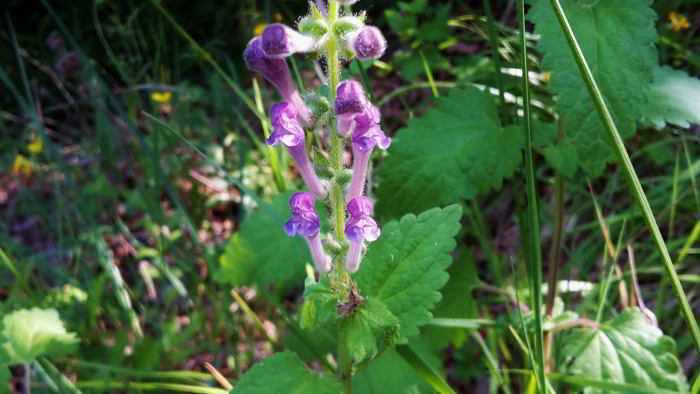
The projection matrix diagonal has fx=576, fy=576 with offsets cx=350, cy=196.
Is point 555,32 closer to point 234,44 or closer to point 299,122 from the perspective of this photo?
point 299,122

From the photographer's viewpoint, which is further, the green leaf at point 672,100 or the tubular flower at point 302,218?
the green leaf at point 672,100

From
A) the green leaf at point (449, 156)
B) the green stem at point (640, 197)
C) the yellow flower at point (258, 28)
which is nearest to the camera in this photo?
the green stem at point (640, 197)

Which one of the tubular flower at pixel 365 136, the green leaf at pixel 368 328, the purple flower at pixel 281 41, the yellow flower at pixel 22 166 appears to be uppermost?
the yellow flower at pixel 22 166

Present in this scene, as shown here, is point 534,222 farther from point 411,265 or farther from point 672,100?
point 672,100

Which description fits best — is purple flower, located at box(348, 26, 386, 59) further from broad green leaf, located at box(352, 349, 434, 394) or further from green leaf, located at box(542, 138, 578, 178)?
broad green leaf, located at box(352, 349, 434, 394)

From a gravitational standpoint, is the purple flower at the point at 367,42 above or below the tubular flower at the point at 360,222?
above

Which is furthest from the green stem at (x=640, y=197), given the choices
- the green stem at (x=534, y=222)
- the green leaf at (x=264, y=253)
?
the green leaf at (x=264, y=253)

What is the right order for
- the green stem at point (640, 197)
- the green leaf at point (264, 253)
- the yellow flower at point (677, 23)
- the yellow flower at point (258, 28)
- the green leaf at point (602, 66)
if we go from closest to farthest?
the green stem at point (640, 197) < the green leaf at point (602, 66) < the green leaf at point (264, 253) < the yellow flower at point (677, 23) < the yellow flower at point (258, 28)

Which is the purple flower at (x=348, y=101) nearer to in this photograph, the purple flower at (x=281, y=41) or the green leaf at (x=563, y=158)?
the purple flower at (x=281, y=41)
